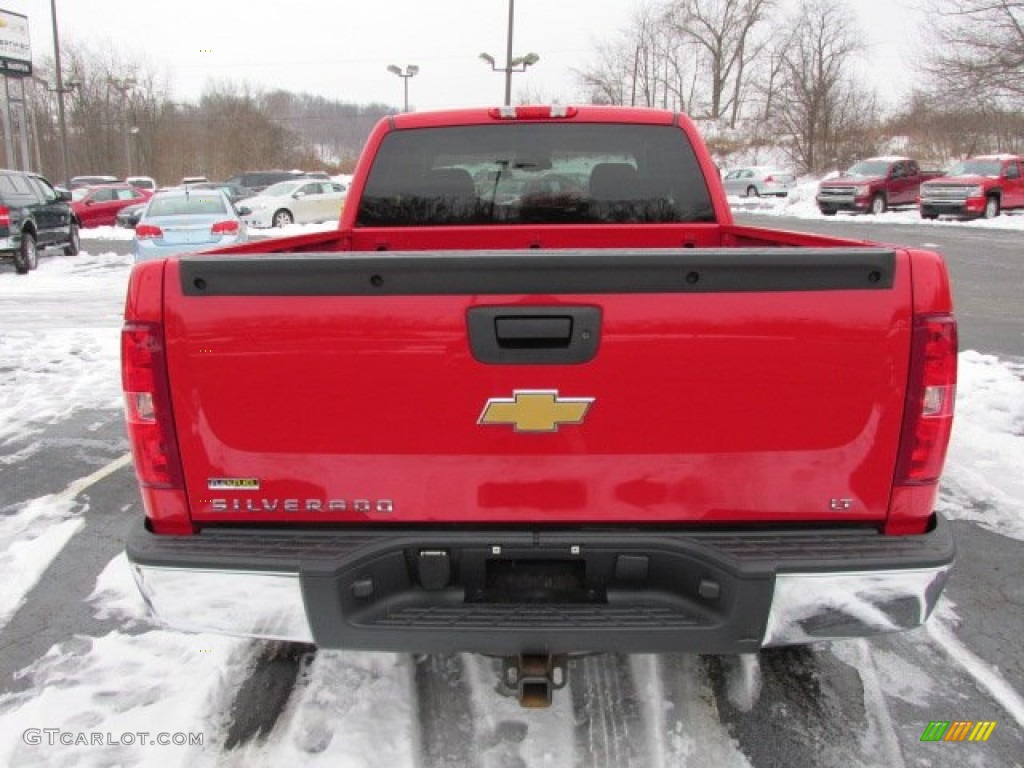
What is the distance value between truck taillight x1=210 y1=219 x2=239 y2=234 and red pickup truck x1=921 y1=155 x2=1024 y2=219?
22520 mm

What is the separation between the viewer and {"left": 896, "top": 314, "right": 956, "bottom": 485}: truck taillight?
6.95ft

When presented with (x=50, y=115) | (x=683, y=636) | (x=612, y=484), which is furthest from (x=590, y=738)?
(x=50, y=115)

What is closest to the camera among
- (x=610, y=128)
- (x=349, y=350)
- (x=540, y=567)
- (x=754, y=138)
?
(x=349, y=350)

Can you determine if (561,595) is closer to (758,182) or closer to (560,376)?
(560,376)

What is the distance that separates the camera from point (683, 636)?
220 cm

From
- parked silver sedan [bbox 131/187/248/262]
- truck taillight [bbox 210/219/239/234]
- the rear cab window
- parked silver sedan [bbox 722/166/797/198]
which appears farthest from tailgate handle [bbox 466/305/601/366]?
parked silver sedan [bbox 722/166/797/198]

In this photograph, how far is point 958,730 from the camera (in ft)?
9.02

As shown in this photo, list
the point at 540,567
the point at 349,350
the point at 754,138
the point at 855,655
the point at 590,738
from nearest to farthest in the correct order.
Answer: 1. the point at 349,350
2. the point at 540,567
3. the point at 590,738
4. the point at 855,655
5. the point at 754,138

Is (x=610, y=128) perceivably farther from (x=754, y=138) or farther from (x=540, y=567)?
(x=754, y=138)

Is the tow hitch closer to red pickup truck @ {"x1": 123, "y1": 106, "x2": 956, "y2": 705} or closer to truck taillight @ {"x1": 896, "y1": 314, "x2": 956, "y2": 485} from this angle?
red pickup truck @ {"x1": 123, "y1": 106, "x2": 956, "y2": 705}

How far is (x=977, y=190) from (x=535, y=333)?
28.6 meters

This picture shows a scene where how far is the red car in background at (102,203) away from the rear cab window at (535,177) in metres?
28.0

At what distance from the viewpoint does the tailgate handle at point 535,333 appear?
2.12 m

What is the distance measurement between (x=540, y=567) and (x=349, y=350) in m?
0.82
